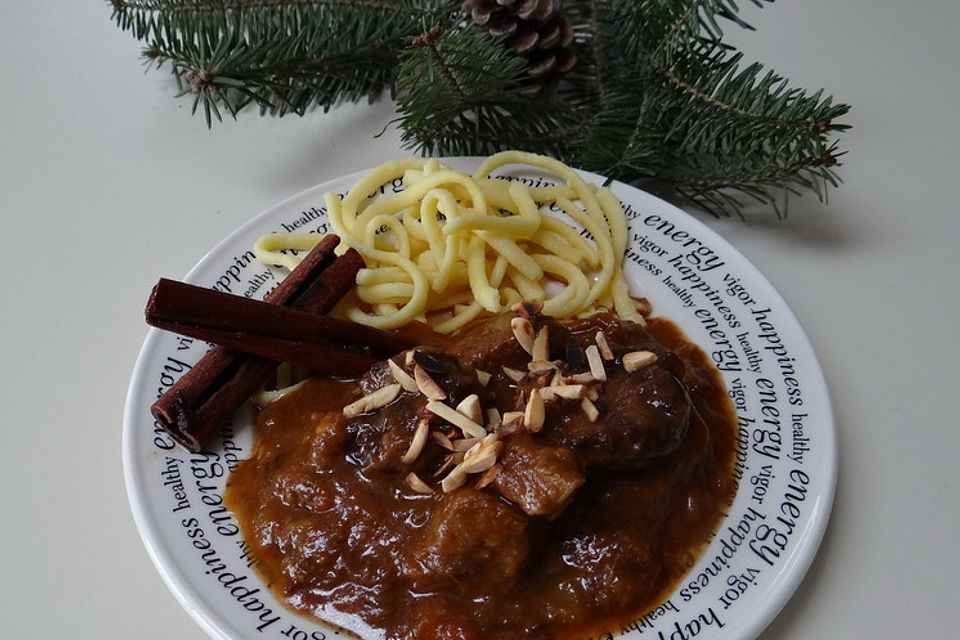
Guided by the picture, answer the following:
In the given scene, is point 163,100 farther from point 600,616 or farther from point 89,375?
point 600,616

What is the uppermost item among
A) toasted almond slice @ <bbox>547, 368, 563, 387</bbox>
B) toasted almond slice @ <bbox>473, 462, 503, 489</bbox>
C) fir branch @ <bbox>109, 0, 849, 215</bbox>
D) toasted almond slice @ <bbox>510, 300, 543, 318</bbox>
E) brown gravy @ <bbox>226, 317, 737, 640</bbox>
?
fir branch @ <bbox>109, 0, 849, 215</bbox>

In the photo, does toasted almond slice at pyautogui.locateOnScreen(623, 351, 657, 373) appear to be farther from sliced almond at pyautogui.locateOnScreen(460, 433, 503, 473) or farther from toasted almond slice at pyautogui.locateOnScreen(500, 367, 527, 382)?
sliced almond at pyautogui.locateOnScreen(460, 433, 503, 473)

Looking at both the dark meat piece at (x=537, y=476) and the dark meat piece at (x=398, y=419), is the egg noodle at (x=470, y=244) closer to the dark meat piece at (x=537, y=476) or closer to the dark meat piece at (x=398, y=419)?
the dark meat piece at (x=398, y=419)

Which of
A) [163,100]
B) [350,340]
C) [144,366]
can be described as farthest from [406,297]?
[163,100]

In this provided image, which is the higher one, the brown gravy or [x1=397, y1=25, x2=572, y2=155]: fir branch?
[x1=397, y1=25, x2=572, y2=155]: fir branch

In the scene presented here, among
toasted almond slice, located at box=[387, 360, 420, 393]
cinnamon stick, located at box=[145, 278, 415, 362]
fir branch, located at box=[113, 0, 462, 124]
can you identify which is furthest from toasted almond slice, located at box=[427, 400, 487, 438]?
fir branch, located at box=[113, 0, 462, 124]
